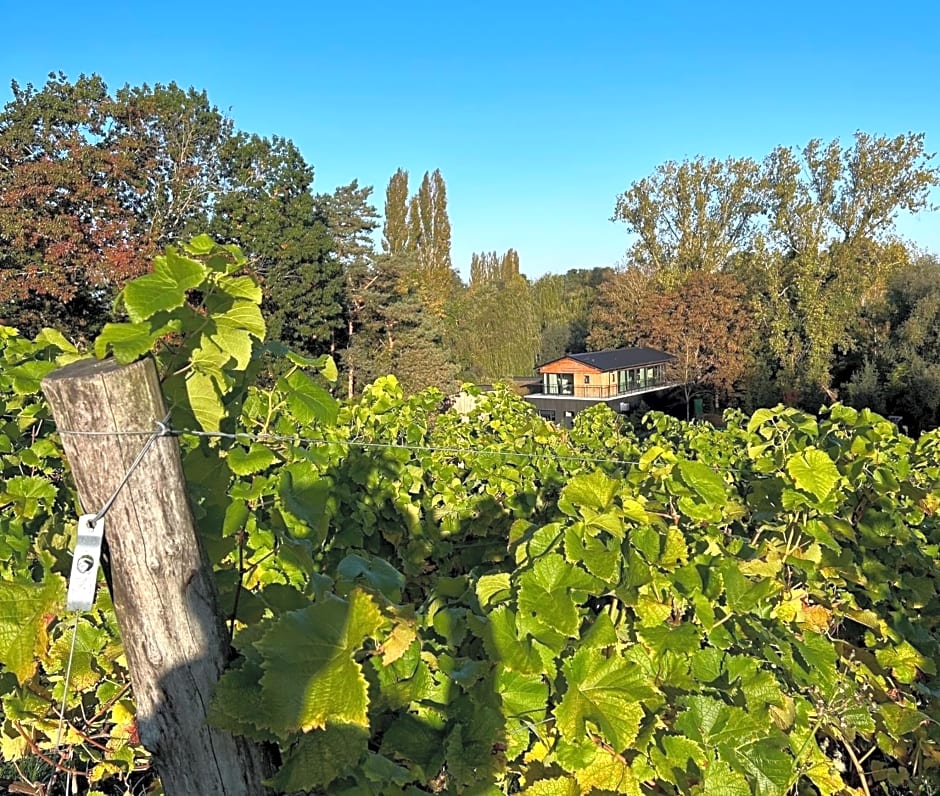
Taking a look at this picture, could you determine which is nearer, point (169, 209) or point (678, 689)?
point (678, 689)

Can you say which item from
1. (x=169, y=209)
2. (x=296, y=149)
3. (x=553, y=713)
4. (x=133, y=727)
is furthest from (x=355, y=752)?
(x=296, y=149)

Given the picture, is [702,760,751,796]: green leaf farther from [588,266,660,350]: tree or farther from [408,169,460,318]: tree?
[408,169,460,318]: tree

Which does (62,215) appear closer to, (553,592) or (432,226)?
(553,592)

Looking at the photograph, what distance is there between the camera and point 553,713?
1204 mm

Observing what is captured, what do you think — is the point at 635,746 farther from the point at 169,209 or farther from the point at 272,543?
the point at 169,209

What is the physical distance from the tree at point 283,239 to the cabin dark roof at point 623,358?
28.4 ft

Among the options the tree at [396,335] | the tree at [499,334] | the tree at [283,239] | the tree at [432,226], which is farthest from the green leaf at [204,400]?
the tree at [432,226]

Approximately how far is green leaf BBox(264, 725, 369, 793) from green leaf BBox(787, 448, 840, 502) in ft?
4.90

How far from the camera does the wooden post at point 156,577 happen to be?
98 cm

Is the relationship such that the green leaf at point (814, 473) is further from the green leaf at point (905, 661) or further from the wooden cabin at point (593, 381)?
the wooden cabin at point (593, 381)

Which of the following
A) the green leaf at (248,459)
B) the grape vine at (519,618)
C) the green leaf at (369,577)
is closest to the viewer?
the grape vine at (519,618)

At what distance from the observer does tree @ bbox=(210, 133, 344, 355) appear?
20797 millimetres

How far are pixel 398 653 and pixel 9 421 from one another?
203cm

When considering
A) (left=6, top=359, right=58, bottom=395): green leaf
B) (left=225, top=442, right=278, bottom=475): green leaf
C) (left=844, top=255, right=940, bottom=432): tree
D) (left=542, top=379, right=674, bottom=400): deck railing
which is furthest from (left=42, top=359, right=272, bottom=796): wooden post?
(left=542, top=379, right=674, bottom=400): deck railing
